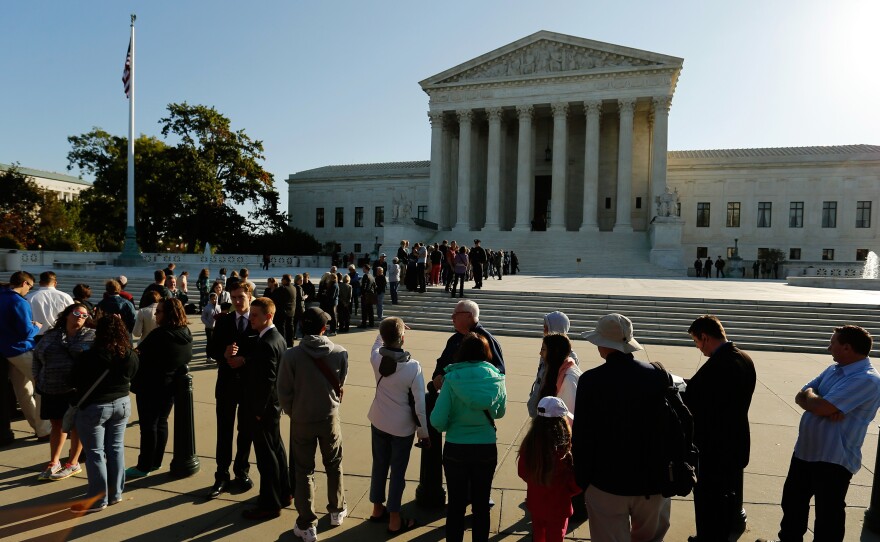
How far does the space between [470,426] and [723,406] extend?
1.95 meters

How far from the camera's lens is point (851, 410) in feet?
13.2

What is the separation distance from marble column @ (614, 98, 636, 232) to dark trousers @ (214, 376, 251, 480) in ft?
138

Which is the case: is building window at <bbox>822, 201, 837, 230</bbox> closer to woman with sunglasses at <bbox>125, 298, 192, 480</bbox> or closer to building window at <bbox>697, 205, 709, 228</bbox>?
building window at <bbox>697, 205, 709, 228</bbox>

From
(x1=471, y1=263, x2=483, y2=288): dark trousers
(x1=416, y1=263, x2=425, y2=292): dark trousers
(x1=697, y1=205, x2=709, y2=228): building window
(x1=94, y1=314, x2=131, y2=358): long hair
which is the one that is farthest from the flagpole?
(x1=697, y1=205, x2=709, y2=228): building window

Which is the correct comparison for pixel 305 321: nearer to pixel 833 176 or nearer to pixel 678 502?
pixel 678 502

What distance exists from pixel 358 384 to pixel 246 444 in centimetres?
399

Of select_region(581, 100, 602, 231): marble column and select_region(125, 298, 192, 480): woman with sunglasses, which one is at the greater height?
select_region(581, 100, 602, 231): marble column

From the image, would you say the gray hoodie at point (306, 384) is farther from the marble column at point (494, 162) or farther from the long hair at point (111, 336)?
the marble column at point (494, 162)

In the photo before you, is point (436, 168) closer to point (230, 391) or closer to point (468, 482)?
point (230, 391)

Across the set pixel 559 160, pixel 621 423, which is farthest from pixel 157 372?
pixel 559 160

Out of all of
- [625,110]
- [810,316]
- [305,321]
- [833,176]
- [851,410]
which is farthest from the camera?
[833,176]

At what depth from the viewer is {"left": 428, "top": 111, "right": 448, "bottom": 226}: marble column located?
1933 inches

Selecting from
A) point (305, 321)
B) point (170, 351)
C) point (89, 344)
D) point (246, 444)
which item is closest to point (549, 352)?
point (305, 321)

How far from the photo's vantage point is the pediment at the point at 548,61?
143 feet
